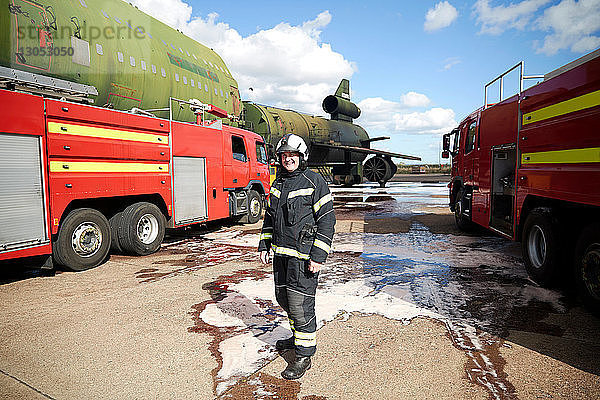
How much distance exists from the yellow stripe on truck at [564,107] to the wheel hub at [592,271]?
1607mm

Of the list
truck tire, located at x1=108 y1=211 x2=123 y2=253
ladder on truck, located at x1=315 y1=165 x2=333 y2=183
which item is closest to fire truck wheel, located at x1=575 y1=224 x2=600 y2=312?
truck tire, located at x1=108 y1=211 x2=123 y2=253

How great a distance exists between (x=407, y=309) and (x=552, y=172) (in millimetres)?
2589

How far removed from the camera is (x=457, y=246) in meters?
8.40

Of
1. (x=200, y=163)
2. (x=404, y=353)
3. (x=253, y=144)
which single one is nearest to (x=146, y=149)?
(x=200, y=163)

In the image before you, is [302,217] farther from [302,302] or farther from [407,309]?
[407,309]

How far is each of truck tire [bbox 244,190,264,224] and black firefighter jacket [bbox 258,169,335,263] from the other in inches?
319

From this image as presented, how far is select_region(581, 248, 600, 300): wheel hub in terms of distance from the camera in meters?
4.38

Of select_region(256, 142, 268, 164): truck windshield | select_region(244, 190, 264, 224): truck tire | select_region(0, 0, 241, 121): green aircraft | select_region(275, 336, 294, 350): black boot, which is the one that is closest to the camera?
select_region(275, 336, 294, 350): black boot

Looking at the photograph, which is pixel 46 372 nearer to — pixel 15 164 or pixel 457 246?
pixel 15 164

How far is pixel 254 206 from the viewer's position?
11750 millimetres

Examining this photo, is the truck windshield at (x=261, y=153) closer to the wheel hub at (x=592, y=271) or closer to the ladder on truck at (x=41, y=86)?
the ladder on truck at (x=41, y=86)

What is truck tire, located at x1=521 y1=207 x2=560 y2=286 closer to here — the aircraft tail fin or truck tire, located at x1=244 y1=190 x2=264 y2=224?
truck tire, located at x1=244 y1=190 x2=264 y2=224

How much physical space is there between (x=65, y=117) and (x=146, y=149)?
1.69 metres

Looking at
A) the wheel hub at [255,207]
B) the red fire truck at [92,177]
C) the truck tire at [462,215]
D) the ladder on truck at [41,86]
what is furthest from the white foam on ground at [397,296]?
the wheel hub at [255,207]
